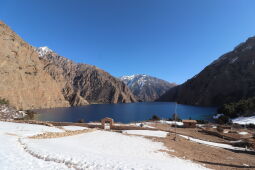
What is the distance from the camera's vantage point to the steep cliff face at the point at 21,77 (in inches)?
3985

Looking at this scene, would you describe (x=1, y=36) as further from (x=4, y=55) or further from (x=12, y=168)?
(x=12, y=168)

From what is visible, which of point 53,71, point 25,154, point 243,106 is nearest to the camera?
point 25,154

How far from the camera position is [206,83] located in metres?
188

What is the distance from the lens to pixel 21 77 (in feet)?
365

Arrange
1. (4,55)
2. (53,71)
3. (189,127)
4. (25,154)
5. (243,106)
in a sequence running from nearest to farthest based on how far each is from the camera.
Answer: (25,154)
(189,127)
(243,106)
(4,55)
(53,71)

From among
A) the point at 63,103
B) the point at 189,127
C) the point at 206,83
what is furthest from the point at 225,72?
the point at 63,103

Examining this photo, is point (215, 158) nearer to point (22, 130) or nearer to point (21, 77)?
point (22, 130)

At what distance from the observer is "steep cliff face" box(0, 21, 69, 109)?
101 meters

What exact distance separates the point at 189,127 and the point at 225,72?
13774 cm

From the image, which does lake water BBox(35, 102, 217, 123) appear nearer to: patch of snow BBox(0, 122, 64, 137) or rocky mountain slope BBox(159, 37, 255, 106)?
rocky mountain slope BBox(159, 37, 255, 106)

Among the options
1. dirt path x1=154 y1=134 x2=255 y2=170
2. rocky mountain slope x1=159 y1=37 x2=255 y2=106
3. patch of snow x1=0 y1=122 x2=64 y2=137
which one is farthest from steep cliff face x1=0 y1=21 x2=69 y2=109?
rocky mountain slope x1=159 y1=37 x2=255 y2=106

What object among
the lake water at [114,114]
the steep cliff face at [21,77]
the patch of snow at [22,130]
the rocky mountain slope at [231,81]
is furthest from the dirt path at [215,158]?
the rocky mountain slope at [231,81]

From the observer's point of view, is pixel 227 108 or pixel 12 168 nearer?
pixel 12 168

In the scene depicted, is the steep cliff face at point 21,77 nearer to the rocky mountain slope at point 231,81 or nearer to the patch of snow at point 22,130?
the patch of snow at point 22,130
